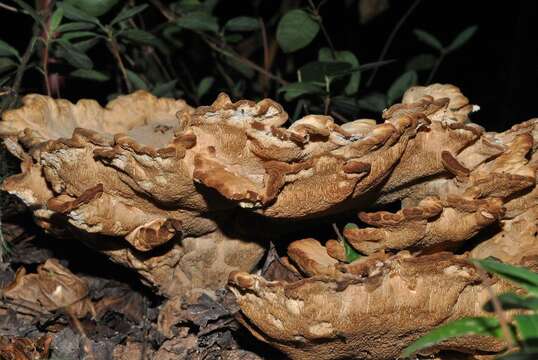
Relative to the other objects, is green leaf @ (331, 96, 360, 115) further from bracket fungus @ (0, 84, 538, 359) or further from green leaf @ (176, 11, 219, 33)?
bracket fungus @ (0, 84, 538, 359)

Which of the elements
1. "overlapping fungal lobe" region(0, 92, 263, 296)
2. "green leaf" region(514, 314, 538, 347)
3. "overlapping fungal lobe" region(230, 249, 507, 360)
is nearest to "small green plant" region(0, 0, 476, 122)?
"overlapping fungal lobe" region(0, 92, 263, 296)

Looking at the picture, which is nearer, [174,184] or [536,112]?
[174,184]

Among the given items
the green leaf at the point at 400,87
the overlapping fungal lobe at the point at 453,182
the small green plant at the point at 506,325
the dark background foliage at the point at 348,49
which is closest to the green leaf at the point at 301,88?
the dark background foliage at the point at 348,49

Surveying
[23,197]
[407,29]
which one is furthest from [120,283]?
[407,29]

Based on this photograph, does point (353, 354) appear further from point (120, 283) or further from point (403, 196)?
point (120, 283)

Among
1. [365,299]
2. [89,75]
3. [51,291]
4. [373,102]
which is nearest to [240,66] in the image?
[373,102]

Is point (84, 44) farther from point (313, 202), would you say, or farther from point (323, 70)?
point (313, 202)

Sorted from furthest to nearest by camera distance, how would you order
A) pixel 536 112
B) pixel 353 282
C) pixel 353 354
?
pixel 536 112 < pixel 353 354 < pixel 353 282
